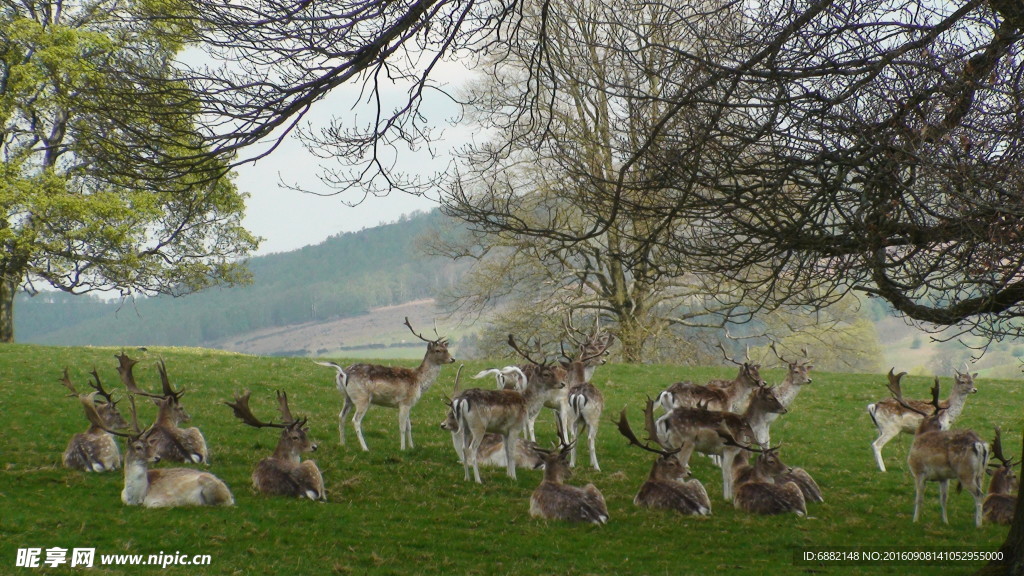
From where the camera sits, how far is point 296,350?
145 m

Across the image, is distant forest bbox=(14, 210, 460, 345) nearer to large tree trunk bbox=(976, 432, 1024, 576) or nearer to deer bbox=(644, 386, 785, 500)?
deer bbox=(644, 386, 785, 500)

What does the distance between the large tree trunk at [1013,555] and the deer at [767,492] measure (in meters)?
2.70

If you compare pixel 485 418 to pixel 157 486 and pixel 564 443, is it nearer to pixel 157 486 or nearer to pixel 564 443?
pixel 564 443

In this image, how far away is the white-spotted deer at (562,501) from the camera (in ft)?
29.8

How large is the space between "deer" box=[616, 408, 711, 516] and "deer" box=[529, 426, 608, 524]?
0.63 metres

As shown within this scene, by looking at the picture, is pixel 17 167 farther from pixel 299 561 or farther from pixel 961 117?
pixel 961 117

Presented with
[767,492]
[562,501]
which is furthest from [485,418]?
[767,492]

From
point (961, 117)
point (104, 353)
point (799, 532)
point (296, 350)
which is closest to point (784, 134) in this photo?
point (961, 117)

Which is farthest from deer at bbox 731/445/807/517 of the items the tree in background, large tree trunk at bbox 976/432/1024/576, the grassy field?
the tree in background

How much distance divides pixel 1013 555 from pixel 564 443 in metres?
4.72

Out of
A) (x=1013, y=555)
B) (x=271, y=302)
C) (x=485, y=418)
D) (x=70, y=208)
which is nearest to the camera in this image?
(x=1013, y=555)

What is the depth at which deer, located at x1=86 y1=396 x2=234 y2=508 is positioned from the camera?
8516 mm

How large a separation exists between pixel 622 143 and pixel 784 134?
1.91m

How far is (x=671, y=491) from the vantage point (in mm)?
9680
